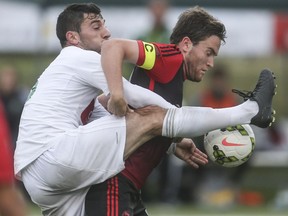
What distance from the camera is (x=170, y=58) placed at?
18.7 feet

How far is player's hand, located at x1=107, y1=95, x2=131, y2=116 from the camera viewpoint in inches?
218

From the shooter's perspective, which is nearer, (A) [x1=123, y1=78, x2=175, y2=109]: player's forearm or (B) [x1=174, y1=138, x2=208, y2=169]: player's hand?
(A) [x1=123, y1=78, x2=175, y2=109]: player's forearm

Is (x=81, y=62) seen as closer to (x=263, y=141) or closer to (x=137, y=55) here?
(x=137, y=55)

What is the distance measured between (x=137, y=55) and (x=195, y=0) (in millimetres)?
6440

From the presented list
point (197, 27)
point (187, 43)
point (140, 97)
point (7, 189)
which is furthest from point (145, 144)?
point (7, 189)

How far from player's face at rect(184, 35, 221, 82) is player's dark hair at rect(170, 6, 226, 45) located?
1.3 inches

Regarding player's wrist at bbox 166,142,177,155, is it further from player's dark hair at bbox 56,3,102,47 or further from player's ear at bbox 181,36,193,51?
player's dark hair at bbox 56,3,102,47

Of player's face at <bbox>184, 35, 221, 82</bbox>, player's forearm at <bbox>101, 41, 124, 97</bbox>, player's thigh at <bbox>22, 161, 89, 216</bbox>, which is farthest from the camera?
player's face at <bbox>184, 35, 221, 82</bbox>

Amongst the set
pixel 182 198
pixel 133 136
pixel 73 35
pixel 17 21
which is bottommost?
pixel 182 198

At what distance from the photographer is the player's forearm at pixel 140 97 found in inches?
223

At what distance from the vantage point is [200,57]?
19.4ft

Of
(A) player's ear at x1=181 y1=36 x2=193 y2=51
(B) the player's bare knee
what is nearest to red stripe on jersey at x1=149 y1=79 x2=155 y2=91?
(B) the player's bare knee

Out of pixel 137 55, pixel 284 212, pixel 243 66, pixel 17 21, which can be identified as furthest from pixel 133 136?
pixel 243 66

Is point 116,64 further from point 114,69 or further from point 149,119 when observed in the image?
point 149,119
